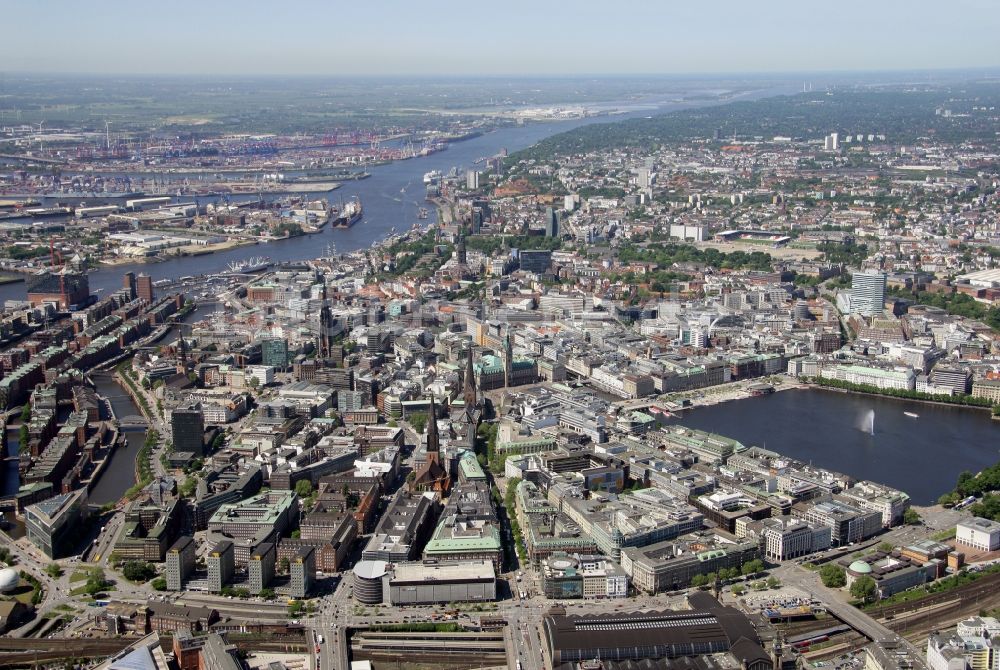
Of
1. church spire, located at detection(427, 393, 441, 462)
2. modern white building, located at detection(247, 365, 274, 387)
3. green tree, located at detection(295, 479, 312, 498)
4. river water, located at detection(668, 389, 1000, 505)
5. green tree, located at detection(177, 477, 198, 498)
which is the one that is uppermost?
church spire, located at detection(427, 393, 441, 462)

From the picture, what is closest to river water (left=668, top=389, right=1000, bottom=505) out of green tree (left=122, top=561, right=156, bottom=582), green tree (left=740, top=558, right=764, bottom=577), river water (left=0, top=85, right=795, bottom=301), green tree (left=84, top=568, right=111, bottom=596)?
green tree (left=740, top=558, right=764, bottom=577)

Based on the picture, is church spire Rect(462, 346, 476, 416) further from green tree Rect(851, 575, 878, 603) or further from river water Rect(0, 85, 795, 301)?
river water Rect(0, 85, 795, 301)

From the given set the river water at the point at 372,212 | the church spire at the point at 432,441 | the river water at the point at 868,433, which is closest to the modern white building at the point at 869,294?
the river water at the point at 868,433

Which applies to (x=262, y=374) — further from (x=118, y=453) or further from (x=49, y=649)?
(x=49, y=649)

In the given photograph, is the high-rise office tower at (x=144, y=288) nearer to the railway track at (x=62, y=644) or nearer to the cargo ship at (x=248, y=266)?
the cargo ship at (x=248, y=266)

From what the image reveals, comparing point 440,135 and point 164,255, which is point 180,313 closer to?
point 164,255
